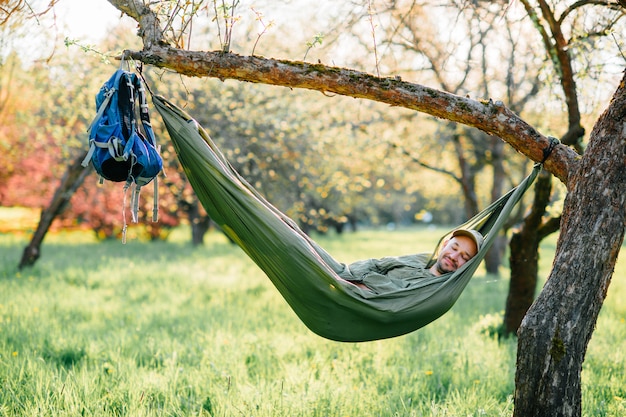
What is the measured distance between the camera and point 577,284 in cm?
196

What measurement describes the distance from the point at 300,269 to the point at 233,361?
1352 mm

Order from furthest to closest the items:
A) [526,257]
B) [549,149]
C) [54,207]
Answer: [54,207] < [526,257] < [549,149]

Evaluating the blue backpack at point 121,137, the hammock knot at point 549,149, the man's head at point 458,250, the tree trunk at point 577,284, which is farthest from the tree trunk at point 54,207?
the tree trunk at point 577,284

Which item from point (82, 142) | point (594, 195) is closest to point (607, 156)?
point (594, 195)

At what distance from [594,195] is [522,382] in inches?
28.4

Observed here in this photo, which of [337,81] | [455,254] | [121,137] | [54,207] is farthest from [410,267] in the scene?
[54,207]

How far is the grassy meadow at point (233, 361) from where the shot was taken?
2.63m

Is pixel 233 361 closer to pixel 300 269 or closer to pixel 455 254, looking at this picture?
pixel 300 269

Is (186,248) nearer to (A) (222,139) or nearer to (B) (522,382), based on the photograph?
(A) (222,139)

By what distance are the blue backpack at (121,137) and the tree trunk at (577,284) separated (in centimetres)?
153

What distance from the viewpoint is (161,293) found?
5.71 m

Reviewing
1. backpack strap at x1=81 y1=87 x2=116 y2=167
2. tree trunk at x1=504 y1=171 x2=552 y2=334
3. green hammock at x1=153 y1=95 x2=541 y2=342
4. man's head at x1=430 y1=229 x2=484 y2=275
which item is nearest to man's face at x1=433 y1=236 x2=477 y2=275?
man's head at x1=430 y1=229 x2=484 y2=275

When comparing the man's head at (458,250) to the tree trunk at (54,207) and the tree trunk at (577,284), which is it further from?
the tree trunk at (54,207)

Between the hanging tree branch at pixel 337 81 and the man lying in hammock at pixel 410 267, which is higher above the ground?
the hanging tree branch at pixel 337 81
